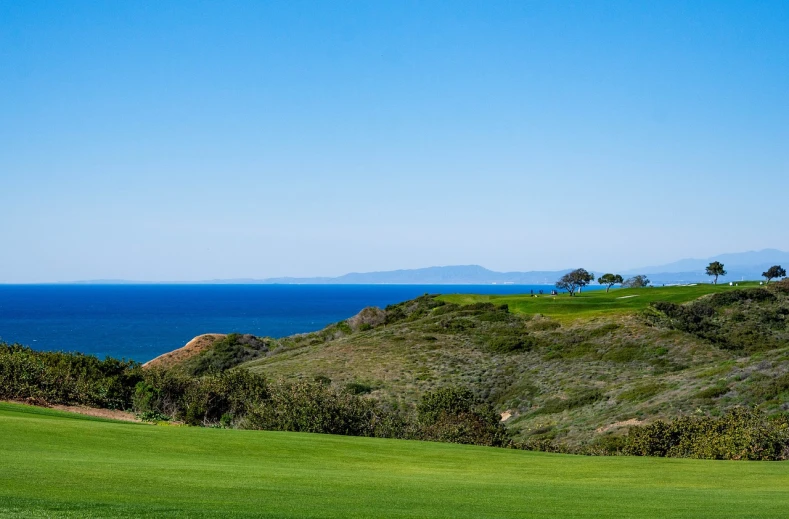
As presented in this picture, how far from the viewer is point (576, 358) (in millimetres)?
48312

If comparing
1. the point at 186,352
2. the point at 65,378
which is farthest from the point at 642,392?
the point at 186,352

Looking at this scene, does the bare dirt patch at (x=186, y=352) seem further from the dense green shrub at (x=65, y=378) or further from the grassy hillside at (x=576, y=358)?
the dense green shrub at (x=65, y=378)

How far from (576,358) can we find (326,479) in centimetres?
3877

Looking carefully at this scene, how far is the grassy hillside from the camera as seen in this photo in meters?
33.4

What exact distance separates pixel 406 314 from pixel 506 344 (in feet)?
75.7

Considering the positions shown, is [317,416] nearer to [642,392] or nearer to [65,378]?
[65,378]

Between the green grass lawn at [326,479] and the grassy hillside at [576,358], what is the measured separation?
14.7m

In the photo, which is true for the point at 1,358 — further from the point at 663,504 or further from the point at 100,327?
the point at 100,327

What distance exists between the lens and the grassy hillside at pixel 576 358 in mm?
33438

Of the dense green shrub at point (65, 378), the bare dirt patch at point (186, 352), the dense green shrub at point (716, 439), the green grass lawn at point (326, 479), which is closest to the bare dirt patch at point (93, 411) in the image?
the dense green shrub at point (65, 378)

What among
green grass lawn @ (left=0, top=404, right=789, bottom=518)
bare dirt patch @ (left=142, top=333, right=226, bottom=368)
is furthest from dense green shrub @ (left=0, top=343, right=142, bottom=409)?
bare dirt patch @ (left=142, top=333, right=226, bottom=368)

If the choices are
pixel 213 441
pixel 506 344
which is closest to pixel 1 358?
pixel 213 441

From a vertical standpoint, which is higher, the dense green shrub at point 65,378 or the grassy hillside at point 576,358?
the dense green shrub at point 65,378

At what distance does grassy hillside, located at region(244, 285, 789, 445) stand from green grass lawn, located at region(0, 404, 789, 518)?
1467 centimetres
